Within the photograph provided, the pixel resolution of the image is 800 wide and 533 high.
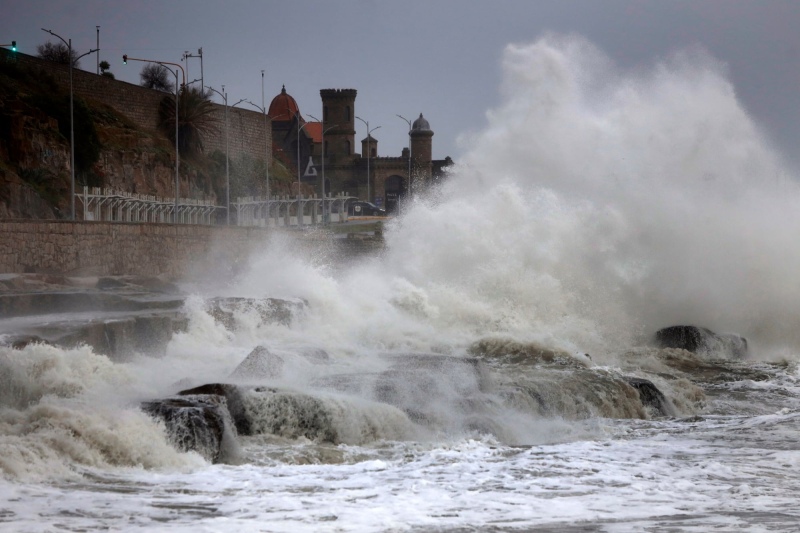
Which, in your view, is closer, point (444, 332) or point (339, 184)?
point (444, 332)

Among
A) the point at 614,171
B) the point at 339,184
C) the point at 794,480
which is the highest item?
the point at 339,184

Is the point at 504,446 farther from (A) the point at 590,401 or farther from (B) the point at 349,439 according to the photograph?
(A) the point at 590,401

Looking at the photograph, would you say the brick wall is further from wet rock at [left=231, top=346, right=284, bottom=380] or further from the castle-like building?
wet rock at [left=231, top=346, right=284, bottom=380]

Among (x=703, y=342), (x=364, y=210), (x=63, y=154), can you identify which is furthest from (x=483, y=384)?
(x=364, y=210)

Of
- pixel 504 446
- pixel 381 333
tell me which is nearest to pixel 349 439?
pixel 504 446

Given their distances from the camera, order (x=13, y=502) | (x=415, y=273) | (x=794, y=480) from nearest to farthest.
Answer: (x=13, y=502)
(x=794, y=480)
(x=415, y=273)

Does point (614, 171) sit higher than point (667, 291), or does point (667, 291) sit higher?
point (614, 171)

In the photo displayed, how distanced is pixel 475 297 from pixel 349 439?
11464 mm

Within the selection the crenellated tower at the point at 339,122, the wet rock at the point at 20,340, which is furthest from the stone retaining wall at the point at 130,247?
the crenellated tower at the point at 339,122

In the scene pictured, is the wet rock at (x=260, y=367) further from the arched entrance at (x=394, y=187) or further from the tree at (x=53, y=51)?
the arched entrance at (x=394, y=187)

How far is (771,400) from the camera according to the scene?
1530 centimetres

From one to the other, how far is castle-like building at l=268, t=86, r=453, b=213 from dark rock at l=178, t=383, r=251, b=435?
245 ft

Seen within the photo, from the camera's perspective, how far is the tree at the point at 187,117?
1984 inches

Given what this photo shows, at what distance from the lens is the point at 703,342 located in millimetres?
20594
